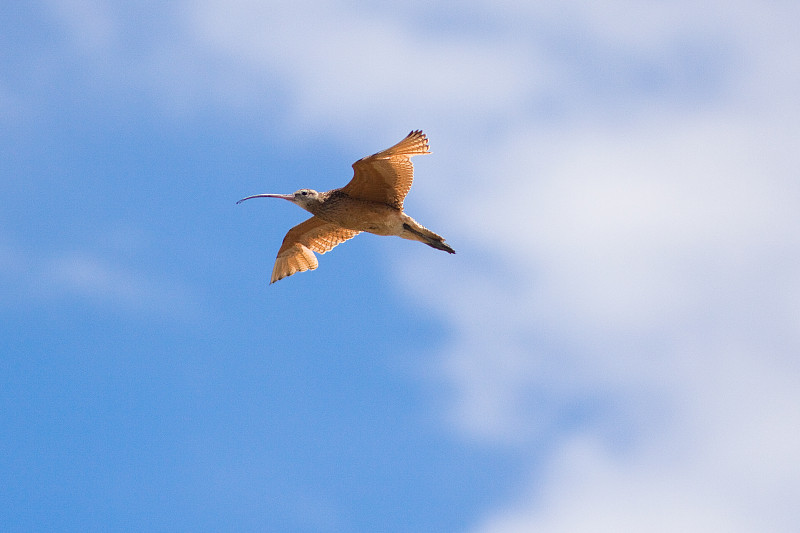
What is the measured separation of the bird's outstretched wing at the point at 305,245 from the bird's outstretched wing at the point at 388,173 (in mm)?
1742

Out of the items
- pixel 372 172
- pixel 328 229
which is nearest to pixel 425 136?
pixel 372 172

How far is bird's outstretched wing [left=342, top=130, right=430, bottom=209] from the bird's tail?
1.44ft

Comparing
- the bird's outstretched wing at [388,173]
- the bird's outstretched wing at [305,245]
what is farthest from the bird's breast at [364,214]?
the bird's outstretched wing at [305,245]

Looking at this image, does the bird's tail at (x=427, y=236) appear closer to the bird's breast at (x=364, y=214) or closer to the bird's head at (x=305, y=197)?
the bird's breast at (x=364, y=214)

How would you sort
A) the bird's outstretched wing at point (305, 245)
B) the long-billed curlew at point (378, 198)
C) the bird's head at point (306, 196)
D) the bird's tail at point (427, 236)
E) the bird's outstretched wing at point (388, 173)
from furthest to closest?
the bird's outstretched wing at point (305, 245), the bird's head at point (306, 196), the bird's tail at point (427, 236), the long-billed curlew at point (378, 198), the bird's outstretched wing at point (388, 173)

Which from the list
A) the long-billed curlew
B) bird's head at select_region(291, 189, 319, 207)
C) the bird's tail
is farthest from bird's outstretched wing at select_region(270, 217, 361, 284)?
the bird's tail

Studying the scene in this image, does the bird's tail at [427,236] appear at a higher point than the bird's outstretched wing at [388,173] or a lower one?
lower

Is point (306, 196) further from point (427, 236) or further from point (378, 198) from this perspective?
point (427, 236)

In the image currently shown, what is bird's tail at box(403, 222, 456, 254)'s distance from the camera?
16.2m

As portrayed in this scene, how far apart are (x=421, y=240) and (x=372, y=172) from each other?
4.95 feet

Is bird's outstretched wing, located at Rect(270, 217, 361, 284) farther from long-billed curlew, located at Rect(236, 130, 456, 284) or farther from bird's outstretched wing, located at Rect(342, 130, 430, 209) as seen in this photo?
bird's outstretched wing, located at Rect(342, 130, 430, 209)

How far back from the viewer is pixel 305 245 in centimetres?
1822

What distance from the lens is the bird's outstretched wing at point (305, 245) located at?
58.8 feet

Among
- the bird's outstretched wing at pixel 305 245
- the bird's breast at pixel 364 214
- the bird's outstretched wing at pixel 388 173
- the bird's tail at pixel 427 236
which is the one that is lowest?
the bird's tail at pixel 427 236
